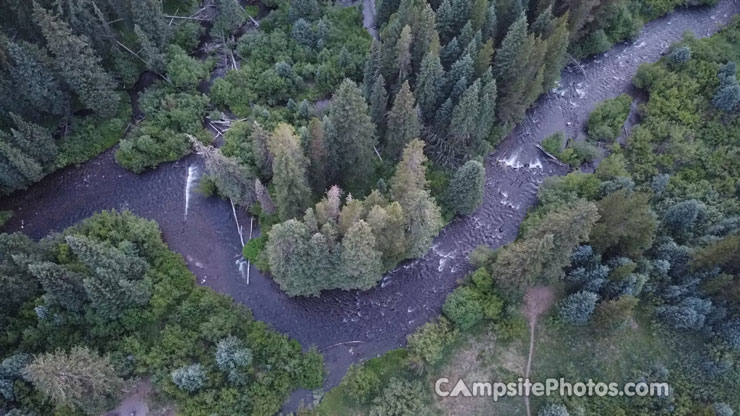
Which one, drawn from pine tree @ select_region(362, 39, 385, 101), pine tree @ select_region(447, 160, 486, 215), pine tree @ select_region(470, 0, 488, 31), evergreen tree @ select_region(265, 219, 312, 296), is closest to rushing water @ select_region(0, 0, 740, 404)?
pine tree @ select_region(447, 160, 486, 215)

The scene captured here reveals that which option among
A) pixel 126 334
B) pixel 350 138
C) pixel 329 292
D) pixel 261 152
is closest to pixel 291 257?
pixel 329 292

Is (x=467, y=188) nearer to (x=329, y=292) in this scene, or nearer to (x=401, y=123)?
(x=401, y=123)

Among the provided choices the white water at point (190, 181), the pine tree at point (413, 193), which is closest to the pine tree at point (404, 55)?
the pine tree at point (413, 193)

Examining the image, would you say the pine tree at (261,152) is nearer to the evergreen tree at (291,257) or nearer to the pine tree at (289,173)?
the pine tree at (289,173)

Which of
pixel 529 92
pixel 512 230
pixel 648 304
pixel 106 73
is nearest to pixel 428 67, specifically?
pixel 529 92

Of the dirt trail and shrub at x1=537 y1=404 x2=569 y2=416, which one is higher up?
the dirt trail

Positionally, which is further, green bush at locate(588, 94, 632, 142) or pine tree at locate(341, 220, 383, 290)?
green bush at locate(588, 94, 632, 142)

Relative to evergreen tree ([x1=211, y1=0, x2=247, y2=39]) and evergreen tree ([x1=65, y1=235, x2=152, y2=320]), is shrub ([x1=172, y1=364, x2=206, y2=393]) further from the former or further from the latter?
evergreen tree ([x1=211, y1=0, x2=247, y2=39])
